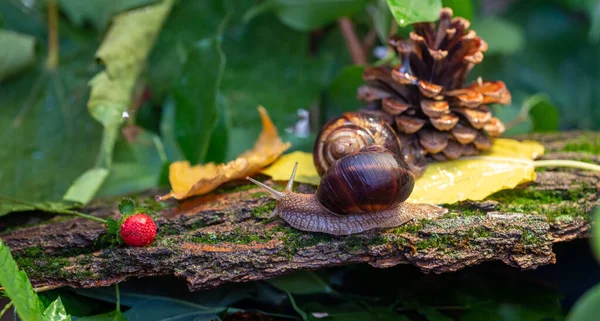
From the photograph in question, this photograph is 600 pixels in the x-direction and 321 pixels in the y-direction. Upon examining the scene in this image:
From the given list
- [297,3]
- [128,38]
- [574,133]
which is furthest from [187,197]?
[574,133]

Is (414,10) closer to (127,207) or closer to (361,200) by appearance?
(361,200)

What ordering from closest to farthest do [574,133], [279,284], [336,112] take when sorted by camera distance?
[279,284] → [574,133] → [336,112]

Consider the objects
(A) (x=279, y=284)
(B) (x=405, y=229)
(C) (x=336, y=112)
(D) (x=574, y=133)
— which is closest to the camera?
(B) (x=405, y=229)

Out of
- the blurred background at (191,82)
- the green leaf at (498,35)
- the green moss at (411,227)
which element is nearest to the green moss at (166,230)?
the blurred background at (191,82)

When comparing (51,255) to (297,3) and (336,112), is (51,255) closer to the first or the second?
(297,3)

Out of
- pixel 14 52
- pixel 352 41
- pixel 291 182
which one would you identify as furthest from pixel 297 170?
pixel 14 52
